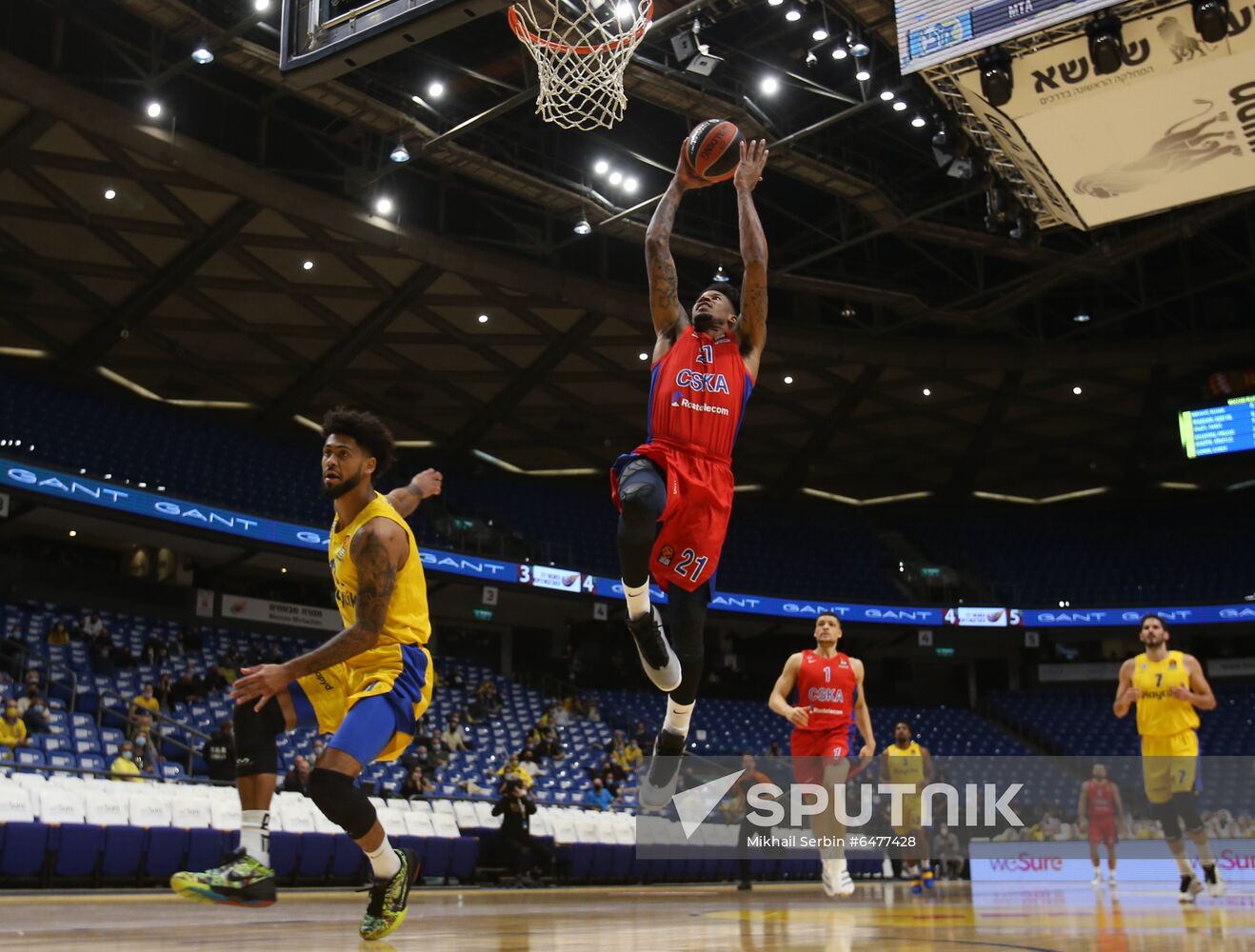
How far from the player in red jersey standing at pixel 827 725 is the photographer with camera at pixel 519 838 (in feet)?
18.7

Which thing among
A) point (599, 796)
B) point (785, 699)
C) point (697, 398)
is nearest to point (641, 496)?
point (697, 398)

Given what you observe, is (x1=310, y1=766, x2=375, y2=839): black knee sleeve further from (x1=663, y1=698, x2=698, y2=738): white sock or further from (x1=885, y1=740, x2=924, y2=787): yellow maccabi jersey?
(x1=885, y1=740, x2=924, y2=787): yellow maccabi jersey

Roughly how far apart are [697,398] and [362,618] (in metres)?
1.78

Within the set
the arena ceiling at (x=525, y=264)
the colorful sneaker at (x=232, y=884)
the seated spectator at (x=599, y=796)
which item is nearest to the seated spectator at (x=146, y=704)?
the seated spectator at (x=599, y=796)

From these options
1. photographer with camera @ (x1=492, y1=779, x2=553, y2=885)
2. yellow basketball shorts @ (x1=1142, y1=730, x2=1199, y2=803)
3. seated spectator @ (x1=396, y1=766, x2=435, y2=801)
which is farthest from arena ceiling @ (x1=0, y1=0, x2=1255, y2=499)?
yellow basketball shorts @ (x1=1142, y1=730, x2=1199, y2=803)

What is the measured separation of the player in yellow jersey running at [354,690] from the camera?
511cm

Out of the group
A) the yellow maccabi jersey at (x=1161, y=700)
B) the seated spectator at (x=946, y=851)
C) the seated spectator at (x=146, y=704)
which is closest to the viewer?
the yellow maccabi jersey at (x=1161, y=700)

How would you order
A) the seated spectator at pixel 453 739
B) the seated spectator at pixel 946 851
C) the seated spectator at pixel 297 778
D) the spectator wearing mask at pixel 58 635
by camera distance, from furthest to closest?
the seated spectator at pixel 453 739 → the seated spectator at pixel 946 851 → the spectator wearing mask at pixel 58 635 → the seated spectator at pixel 297 778

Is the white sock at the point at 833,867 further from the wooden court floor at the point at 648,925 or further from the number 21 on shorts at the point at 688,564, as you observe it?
the number 21 on shorts at the point at 688,564

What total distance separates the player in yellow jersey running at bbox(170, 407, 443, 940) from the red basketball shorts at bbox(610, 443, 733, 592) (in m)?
1.07

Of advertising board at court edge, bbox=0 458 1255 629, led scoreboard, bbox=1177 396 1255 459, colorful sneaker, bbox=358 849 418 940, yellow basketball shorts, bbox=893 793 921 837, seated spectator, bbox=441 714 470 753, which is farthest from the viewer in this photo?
led scoreboard, bbox=1177 396 1255 459

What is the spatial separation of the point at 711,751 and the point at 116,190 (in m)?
16.7

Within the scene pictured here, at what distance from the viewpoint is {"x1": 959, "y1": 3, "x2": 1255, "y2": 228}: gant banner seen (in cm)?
1239

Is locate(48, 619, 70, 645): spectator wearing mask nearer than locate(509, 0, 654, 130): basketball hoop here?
No
